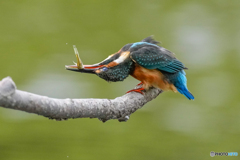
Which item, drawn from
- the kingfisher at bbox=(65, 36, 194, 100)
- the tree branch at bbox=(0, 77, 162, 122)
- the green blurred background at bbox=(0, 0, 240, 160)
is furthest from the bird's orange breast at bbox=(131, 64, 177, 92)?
the green blurred background at bbox=(0, 0, 240, 160)

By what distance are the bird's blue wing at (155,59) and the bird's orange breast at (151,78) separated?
4cm

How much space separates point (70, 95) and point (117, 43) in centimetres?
83

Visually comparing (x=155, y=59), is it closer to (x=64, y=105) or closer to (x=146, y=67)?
(x=146, y=67)

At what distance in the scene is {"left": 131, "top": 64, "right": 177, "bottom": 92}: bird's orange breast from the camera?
7.63 ft

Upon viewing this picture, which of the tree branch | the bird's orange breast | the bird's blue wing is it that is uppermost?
the bird's blue wing

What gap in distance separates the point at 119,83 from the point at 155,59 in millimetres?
1431

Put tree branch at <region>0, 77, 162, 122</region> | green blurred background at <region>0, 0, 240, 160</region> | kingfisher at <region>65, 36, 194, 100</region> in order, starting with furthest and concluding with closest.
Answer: green blurred background at <region>0, 0, 240, 160</region>
kingfisher at <region>65, 36, 194, 100</region>
tree branch at <region>0, 77, 162, 122</region>

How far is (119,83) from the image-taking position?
3.74 meters

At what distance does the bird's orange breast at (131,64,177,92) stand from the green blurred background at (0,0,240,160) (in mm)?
845

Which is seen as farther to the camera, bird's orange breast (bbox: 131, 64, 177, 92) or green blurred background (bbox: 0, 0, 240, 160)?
green blurred background (bbox: 0, 0, 240, 160)

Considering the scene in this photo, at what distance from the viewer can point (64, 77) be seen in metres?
3.73

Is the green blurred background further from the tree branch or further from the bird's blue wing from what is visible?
the tree branch

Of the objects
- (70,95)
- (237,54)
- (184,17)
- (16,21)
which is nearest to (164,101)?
(70,95)

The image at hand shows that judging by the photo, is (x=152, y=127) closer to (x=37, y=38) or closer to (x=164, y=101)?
(x=164, y=101)
